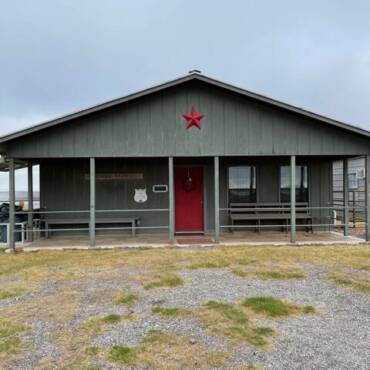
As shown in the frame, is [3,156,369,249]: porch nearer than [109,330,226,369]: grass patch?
No

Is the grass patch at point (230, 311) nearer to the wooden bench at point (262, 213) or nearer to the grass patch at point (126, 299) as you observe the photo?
the grass patch at point (126, 299)

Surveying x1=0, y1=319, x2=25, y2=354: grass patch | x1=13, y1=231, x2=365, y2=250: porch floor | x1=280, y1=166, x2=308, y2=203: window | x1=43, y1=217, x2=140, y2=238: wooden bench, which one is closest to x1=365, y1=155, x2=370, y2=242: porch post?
x1=13, y1=231, x2=365, y2=250: porch floor

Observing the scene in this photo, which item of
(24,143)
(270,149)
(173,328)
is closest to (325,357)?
(173,328)

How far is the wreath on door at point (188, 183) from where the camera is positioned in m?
11.8

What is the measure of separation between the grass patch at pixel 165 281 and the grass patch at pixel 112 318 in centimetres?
127

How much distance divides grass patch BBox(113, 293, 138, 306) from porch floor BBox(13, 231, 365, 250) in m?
4.03

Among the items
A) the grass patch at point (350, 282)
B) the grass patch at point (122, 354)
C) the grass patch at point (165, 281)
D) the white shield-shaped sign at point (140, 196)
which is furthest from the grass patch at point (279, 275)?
the white shield-shaped sign at point (140, 196)

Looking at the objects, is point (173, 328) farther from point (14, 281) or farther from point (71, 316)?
point (14, 281)

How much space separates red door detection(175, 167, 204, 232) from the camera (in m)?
11.8

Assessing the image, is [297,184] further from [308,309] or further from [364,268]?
[308,309]

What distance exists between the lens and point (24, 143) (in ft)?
31.0

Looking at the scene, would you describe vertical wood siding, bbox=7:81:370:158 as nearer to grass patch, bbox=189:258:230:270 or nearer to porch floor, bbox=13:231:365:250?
porch floor, bbox=13:231:365:250

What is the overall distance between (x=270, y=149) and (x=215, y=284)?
470 centimetres

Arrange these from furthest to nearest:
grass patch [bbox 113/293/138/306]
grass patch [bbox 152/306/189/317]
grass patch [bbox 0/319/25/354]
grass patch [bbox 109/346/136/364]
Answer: grass patch [bbox 113/293/138/306], grass patch [bbox 152/306/189/317], grass patch [bbox 0/319/25/354], grass patch [bbox 109/346/136/364]
